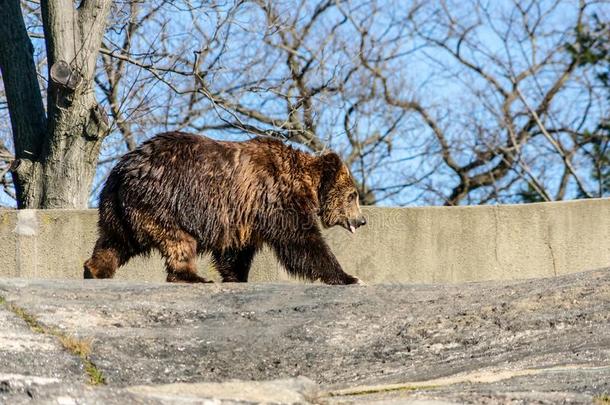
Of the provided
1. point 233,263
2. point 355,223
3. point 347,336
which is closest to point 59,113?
point 233,263

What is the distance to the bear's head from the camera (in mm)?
10828

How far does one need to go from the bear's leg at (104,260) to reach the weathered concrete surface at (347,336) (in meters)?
1.12

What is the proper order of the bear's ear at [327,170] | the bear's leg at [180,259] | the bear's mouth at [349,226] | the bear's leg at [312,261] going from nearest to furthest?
the bear's leg at [180,259] < the bear's leg at [312,261] < the bear's ear at [327,170] < the bear's mouth at [349,226]

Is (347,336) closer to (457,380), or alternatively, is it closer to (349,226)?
(457,380)

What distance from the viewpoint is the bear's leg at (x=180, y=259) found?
9633mm

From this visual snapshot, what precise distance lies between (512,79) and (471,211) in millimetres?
15699

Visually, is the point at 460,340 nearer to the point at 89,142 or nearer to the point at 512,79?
the point at 89,142

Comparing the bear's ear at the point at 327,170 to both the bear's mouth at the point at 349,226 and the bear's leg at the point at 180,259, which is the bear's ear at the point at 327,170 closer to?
the bear's mouth at the point at 349,226

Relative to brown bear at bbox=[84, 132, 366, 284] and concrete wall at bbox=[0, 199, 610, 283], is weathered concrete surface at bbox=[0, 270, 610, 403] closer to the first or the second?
brown bear at bbox=[84, 132, 366, 284]

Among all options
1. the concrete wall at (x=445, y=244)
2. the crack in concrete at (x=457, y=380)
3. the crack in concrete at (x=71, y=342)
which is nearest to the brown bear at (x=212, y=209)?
the concrete wall at (x=445, y=244)

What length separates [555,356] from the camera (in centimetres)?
618

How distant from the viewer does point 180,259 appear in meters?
9.70

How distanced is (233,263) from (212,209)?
2.82ft

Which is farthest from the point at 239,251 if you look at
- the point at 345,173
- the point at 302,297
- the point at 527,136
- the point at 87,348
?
the point at 527,136
